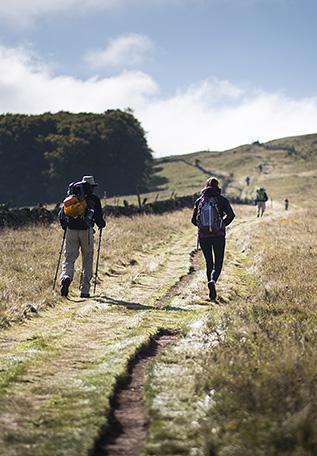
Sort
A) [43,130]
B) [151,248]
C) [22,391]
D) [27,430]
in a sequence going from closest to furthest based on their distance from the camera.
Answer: [27,430] → [22,391] → [151,248] → [43,130]

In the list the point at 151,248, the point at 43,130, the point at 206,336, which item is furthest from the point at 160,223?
the point at 43,130

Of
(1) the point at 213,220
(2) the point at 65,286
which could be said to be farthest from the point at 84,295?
(1) the point at 213,220

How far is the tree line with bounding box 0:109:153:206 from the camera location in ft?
271

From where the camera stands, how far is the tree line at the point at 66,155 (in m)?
82.6

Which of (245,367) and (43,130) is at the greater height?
(43,130)

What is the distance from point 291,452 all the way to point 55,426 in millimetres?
2077

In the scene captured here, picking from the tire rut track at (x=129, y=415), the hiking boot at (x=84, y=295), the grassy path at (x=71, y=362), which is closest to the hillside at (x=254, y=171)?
the hiking boot at (x=84, y=295)

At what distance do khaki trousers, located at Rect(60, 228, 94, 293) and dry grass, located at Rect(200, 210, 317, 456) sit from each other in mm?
4146

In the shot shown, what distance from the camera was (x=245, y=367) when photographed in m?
5.89

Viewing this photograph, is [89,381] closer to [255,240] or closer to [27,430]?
[27,430]

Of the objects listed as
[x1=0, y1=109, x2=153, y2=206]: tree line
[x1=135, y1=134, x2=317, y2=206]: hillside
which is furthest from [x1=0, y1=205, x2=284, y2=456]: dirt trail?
[x1=0, y1=109, x2=153, y2=206]: tree line

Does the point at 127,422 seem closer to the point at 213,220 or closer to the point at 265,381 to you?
the point at 265,381

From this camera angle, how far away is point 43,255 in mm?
17016

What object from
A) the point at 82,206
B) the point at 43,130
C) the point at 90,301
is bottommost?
the point at 90,301
